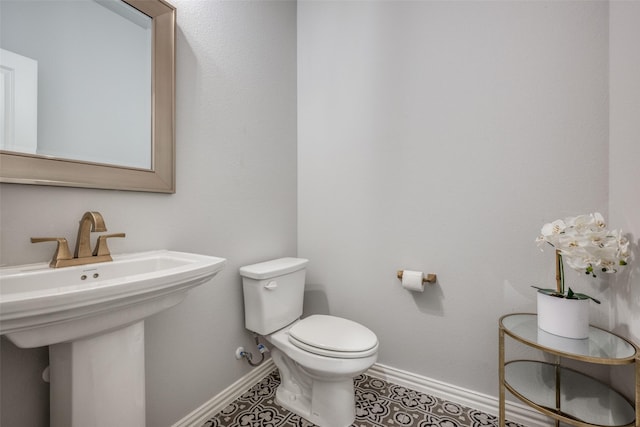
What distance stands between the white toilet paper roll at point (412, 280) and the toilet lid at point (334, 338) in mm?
327

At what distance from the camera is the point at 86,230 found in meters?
0.93

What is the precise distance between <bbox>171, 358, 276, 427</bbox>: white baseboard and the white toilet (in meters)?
0.19

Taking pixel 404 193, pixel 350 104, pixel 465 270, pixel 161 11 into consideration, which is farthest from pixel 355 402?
pixel 161 11

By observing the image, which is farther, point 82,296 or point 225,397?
point 225,397

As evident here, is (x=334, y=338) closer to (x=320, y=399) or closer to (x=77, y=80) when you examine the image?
(x=320, y=399)

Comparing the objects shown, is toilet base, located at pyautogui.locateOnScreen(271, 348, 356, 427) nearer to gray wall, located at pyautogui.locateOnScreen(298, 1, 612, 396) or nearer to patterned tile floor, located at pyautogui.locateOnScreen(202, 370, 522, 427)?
patterned tile floor, located at pyautogui.locateOnScreen(202, 370, 522, 427)

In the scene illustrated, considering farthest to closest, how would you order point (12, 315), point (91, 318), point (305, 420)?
1. point (305, 420)
2. point (91, 318)
3. point (12, 315)

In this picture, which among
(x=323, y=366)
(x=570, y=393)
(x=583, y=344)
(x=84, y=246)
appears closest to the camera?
(x=84, y=246)

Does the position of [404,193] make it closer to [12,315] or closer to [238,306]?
[238,306]

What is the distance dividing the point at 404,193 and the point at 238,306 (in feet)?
3.65

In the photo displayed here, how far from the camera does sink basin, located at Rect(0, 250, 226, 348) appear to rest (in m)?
0.57

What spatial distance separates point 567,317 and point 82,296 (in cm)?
151

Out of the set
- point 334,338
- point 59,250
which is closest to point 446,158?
point 334,338

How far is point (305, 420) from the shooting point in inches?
54.6
